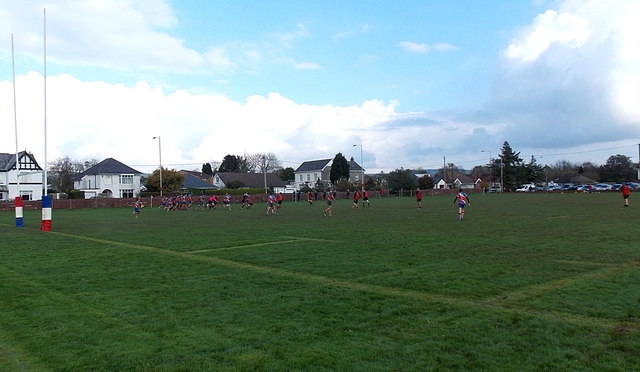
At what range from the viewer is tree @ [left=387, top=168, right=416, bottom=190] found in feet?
296

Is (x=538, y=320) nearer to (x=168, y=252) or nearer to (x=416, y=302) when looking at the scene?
(x=416, y=302)

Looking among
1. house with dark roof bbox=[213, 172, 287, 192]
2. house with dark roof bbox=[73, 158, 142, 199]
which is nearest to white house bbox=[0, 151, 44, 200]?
house with dark roof bbox=[73, 158, 142, 199]

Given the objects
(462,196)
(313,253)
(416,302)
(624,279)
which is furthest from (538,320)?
(462,196)

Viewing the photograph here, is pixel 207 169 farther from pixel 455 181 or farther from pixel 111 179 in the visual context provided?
pixel 455 181

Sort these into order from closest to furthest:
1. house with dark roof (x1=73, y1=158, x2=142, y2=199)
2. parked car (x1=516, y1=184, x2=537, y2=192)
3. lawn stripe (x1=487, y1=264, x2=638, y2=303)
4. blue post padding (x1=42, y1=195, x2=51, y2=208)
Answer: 1. lawn stripe (x1=487, y1=264, x2=638, y2=303)
2. blue post padding (x1=42, y1=195, x2=51, y2=208)
3. house with dark roof (x1=73, y1=158, x2=142, y2=199)
4. parked car (x1=516, y1=184, x2=537, y2=192)

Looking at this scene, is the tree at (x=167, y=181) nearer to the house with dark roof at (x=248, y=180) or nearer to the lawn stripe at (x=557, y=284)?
the house with dark roof at (x=248, y=180)

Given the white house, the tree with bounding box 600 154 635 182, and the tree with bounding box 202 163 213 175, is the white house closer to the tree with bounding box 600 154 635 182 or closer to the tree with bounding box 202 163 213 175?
the tree with bounding box 202 163 213 175

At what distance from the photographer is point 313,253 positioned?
46.4 feet

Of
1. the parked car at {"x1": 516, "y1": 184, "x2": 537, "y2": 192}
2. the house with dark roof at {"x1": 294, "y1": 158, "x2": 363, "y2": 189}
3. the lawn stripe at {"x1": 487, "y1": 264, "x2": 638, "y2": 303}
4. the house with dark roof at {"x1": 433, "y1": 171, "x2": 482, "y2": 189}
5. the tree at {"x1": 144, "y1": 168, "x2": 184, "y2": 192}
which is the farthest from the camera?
the house with dark roof at {"x1": 433, "y1": 171, "x2": 482, "y2": 189}

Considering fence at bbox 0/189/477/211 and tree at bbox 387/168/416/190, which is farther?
tree at bbox 387/168/416/190

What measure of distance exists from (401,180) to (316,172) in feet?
101

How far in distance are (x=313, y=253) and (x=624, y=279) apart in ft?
24.5

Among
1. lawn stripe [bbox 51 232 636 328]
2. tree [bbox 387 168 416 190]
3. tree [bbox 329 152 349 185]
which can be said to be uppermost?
tree [bbox 329 152 349 185]

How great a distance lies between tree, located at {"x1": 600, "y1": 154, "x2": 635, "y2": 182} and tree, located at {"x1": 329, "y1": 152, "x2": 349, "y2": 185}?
68587 millimetres
